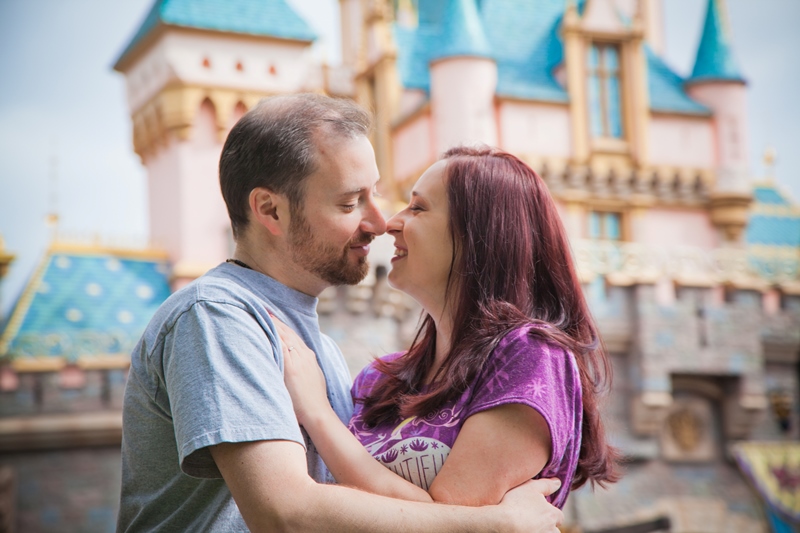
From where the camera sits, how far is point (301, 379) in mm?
1940

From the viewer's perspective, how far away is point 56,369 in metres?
9.95

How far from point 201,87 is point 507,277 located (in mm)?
10072

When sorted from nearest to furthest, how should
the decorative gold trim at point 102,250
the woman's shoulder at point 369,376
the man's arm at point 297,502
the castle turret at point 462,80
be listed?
the man's arm at point 297,502
the woman's shoulder at point 369,376
the decorative gold trim at point 102,250
the castle turret at point 462,80

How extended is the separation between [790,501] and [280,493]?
37.3 ft

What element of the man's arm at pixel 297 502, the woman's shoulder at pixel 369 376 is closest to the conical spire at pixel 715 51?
the woman's shoulder at pixel 369 376

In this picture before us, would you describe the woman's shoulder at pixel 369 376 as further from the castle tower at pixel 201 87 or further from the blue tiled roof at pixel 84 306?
the castle tower at pixel 201 87

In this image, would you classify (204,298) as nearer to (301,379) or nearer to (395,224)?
(301,379)

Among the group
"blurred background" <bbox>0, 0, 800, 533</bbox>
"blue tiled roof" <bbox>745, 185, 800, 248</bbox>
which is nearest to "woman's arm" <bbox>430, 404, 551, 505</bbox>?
"blurred background" <bbox>0, 0, 800, 533</bbox>

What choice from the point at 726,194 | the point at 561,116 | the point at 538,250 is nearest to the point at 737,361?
the point at 726,194

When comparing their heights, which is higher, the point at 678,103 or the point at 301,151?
Answer: the point at 678,103

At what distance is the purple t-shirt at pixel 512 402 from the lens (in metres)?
1.88

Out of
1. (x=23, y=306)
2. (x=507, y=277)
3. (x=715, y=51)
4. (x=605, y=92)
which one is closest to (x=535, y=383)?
(x=507, y=277)

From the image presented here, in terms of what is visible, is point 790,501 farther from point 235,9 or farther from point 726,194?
point 235,9

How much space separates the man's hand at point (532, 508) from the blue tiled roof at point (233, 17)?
34.8ft
